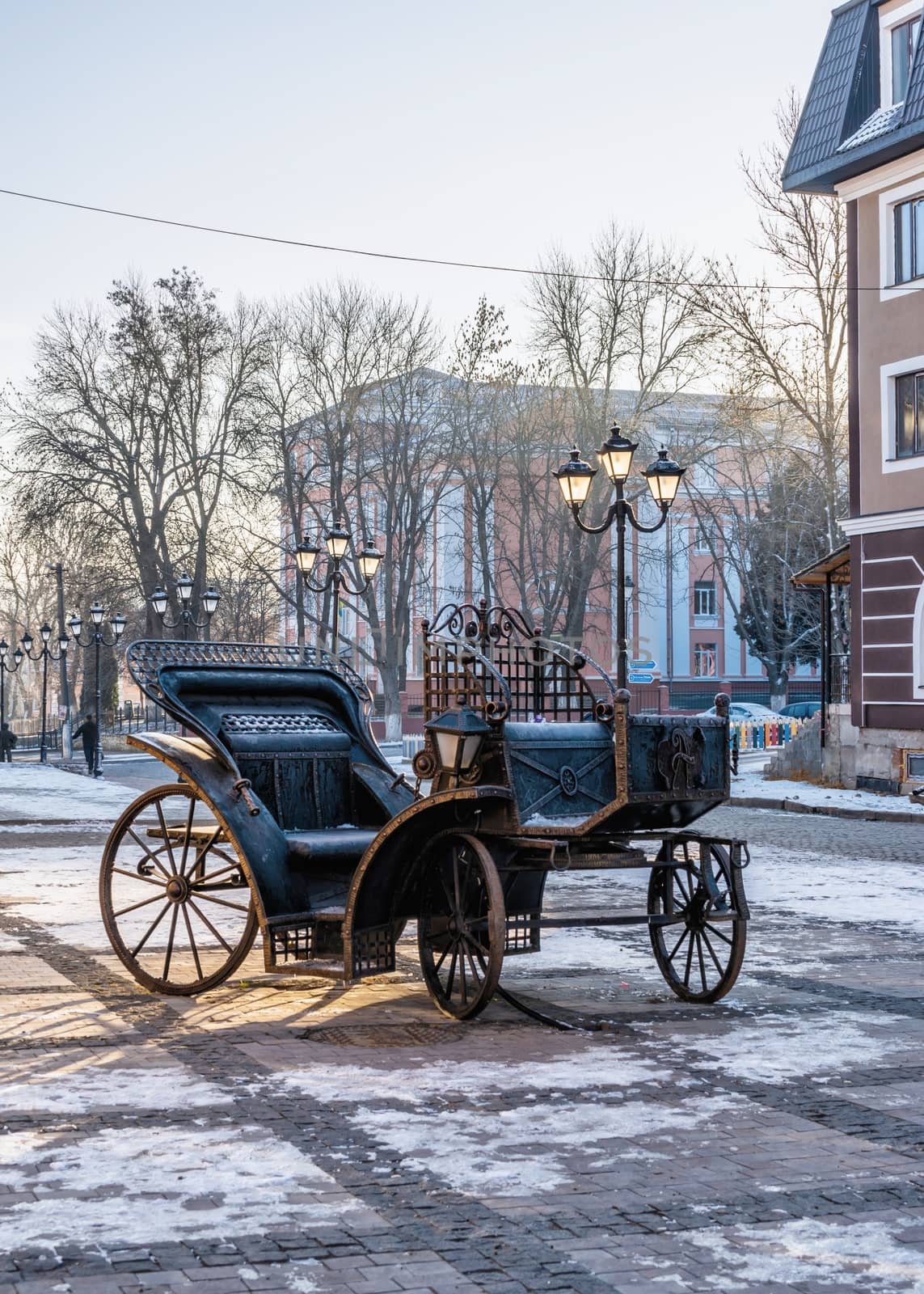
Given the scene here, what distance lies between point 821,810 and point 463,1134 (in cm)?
1958

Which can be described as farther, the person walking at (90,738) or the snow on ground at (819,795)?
the person walking at (90,738)

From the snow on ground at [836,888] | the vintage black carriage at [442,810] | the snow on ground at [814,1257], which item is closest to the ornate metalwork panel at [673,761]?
the vintage black carriage at [442,810]

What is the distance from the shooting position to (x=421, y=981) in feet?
30.8

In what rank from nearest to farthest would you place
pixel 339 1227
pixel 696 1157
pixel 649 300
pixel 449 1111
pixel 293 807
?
pixel 339 1227, pixel 696 1157, pixel 449 1111, pixel 293 807, pixel 649 300

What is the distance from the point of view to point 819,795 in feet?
87.7

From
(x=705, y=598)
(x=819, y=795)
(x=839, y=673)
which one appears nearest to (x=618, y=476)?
(x=819, y=795)

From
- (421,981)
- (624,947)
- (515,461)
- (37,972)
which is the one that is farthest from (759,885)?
(515,461)

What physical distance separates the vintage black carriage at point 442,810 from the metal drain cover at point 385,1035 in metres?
0.18

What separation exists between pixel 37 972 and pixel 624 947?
3.74m

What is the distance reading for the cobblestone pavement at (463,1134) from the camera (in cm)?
448

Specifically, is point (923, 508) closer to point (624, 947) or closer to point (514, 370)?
point (624, 947)

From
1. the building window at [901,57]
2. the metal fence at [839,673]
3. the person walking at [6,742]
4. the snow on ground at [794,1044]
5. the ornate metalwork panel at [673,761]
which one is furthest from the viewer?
the person walking at [6,742]

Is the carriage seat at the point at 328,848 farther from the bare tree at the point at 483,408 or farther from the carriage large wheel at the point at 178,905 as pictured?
the bare tree at the point at 483,408

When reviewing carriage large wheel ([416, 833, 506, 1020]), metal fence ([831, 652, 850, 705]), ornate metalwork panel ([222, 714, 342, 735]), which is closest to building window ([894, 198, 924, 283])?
metal fence ([831, 652, 850, 705])
